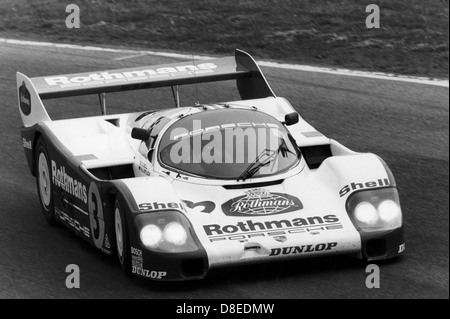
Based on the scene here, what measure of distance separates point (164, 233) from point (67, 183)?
1.70m

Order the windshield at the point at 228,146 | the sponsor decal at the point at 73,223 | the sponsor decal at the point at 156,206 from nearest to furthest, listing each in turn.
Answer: the sponsor decal at the point at 156,206 < the windshield at the point at 228,146 < the sponsor decal at the point at 73,223

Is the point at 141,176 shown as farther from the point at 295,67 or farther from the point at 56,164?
the point at 295,67

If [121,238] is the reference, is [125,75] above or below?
above

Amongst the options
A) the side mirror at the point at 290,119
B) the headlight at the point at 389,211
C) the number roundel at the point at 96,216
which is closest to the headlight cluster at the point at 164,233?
the number roundel at the point at 96,216

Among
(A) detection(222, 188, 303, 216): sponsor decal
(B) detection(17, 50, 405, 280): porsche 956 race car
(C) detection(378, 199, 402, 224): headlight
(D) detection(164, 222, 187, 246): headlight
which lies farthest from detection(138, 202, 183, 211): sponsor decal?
(C) detection(378, 199, 402, 224): headlight

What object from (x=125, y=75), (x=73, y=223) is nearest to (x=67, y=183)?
(x=73, y=223)

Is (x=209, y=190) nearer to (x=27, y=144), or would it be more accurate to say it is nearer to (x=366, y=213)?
(x=366, y=213)

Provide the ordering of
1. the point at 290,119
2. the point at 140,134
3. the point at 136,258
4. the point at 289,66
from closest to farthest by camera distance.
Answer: the point at 136,258
the point at 140,134
the point at 290,119
the point at 289,66

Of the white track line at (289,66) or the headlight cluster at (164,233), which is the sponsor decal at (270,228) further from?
the white track line at (289,66)

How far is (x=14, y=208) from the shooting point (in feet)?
37.6

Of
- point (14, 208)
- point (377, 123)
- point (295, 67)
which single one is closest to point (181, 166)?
point (14, 208)

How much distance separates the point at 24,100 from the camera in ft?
39.9

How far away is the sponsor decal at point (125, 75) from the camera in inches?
486

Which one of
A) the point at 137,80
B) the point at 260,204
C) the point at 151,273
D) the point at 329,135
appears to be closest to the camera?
the point at 151,273
